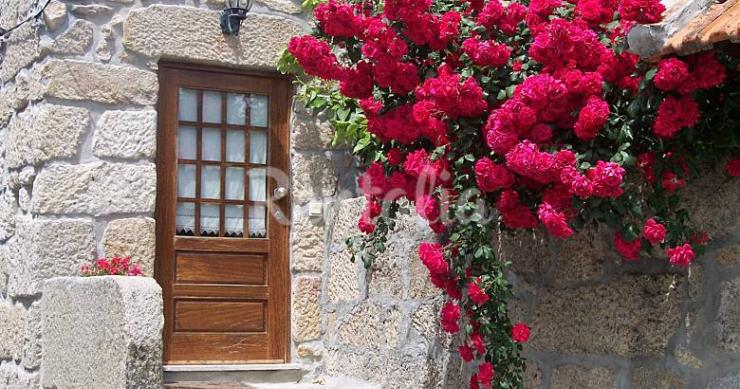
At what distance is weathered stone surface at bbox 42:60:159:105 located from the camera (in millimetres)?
5086

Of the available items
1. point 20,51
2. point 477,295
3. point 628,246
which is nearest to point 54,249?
point 20,51

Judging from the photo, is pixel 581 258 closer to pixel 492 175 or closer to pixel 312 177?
pixel 492 175

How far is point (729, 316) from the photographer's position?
3395 mm

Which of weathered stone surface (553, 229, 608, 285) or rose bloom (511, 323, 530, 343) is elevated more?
weathered stone surface (553, 229, 608, 285)

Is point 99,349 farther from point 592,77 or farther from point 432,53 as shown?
point 592,77

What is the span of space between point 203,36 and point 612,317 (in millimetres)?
2656

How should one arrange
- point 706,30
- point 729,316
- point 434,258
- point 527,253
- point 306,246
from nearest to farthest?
point 706,30 → point 729,316 → point 434,258 → point 527,253 → point 306,246

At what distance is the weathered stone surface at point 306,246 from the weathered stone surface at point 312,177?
12 centimetres

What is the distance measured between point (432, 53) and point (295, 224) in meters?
1.92

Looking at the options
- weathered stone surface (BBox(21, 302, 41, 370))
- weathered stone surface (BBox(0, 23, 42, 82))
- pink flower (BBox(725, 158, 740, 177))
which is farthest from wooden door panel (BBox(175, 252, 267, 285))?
pink flower (BBox(725, 158, 740, 177))

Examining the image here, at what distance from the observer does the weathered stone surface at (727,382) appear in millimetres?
3369

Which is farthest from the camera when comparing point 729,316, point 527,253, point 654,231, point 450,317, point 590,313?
point 527,253

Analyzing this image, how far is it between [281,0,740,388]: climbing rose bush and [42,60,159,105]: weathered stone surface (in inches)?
61.6

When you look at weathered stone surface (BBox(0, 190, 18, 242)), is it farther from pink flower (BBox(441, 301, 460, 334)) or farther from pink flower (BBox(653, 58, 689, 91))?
pink flower (BBox(653, 58, 689, 91))
